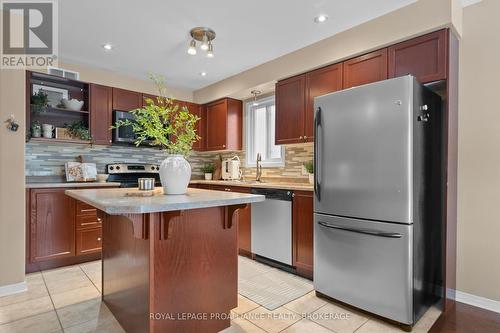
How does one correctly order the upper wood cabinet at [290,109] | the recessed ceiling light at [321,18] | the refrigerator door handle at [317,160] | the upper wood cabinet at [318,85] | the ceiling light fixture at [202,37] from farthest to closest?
the upper wood cabinet at [290,109], the upper wood cabinet at [318,85], the ceiling light fixture at [202,37], the recessed ceiling light at [321,18], the refrigerator door handle at [317,160]

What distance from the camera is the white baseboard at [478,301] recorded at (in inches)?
85.7

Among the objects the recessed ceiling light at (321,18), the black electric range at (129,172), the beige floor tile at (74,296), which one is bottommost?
the beige floor tile at (74,296)

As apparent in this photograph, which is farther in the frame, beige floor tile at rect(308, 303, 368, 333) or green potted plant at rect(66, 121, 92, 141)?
green potted plant at rect(66, 121, 92, 141)

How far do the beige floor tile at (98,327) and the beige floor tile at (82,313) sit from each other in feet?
0.11

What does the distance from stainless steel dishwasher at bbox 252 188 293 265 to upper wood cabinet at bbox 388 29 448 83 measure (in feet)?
5.11

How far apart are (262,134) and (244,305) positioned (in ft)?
8.69

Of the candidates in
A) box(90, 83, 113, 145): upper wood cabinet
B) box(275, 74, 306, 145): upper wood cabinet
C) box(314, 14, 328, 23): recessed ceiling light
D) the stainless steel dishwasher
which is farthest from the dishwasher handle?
box(90, 83, 113, 145): upper wood cabinet

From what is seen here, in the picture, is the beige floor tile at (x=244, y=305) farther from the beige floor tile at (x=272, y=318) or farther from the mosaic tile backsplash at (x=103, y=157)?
the mosaic tile backsplash at (x=103, y=157)

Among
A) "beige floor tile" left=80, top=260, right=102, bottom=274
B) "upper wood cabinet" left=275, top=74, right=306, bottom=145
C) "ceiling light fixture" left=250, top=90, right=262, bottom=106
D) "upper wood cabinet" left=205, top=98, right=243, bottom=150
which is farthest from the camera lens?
"upper wood cabinet" left=205, top=98, right=243, bottom=150

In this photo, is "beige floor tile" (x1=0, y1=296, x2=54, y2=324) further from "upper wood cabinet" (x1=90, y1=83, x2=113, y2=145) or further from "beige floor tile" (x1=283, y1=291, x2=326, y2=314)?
"upper wood cabinet" (x1=90, y1=83, x2=113, y2=145)

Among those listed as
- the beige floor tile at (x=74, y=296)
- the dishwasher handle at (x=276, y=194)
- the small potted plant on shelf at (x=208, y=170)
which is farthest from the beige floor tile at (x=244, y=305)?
the small potted plant on shelf at (x=208, y=170)

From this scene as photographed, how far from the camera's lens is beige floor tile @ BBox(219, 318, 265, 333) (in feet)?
6.23

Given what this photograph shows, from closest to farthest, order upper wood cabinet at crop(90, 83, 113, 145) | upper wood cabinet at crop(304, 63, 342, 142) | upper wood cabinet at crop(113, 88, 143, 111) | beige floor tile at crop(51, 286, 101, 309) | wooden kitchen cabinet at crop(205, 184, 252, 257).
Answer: beige floor tile at crop(51, 286, 101, 309), upper wood cabinet at crop(304, 63, 342, 142), wooden kitchen cabinet at crop(205, 184, 252, 257), upper wood cabinet at crop(90, 83, 113, 145), upper wood cabinet at crop(113, 88, 143, 111)

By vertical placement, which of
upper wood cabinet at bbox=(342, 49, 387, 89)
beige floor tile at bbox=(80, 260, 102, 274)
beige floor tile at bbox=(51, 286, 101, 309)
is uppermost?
upper wood cabinet at bbox=(342, 49, 387, 89)
